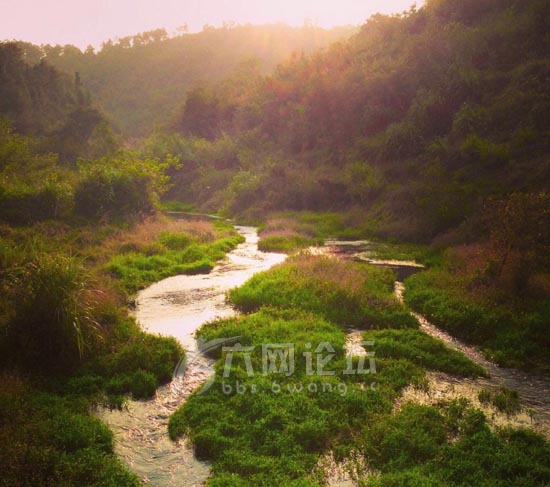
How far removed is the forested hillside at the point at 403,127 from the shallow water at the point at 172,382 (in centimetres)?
1161

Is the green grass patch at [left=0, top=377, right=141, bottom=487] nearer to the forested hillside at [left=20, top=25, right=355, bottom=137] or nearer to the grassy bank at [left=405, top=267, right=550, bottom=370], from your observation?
the grassy bank at [left=405, top=267, right=550, bottom=370]

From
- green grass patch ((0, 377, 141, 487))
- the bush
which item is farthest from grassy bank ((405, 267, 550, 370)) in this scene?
green grass patch ((0, 377, 141, 487))

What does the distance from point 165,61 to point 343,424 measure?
146227 mm

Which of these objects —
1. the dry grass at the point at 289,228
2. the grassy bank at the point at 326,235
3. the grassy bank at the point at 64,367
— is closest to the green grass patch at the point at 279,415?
the grassy bank at the point at 64,367

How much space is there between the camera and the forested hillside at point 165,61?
114 meters

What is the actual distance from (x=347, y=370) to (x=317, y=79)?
164 feet

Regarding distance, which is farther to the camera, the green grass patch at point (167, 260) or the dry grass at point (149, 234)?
the dry grass at point (149, 234)

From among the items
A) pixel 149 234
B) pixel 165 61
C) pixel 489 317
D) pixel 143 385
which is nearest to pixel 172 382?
pixel 143 385

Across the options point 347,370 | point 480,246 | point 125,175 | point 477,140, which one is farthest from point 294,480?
point 477,140

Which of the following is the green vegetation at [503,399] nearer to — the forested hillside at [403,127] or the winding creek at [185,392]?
the winding creek at [185,392]

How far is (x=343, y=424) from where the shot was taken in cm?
828

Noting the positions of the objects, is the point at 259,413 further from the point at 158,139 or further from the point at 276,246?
the point at 158,139

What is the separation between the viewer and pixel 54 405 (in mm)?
8742

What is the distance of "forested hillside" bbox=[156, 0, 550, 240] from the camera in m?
26.1
